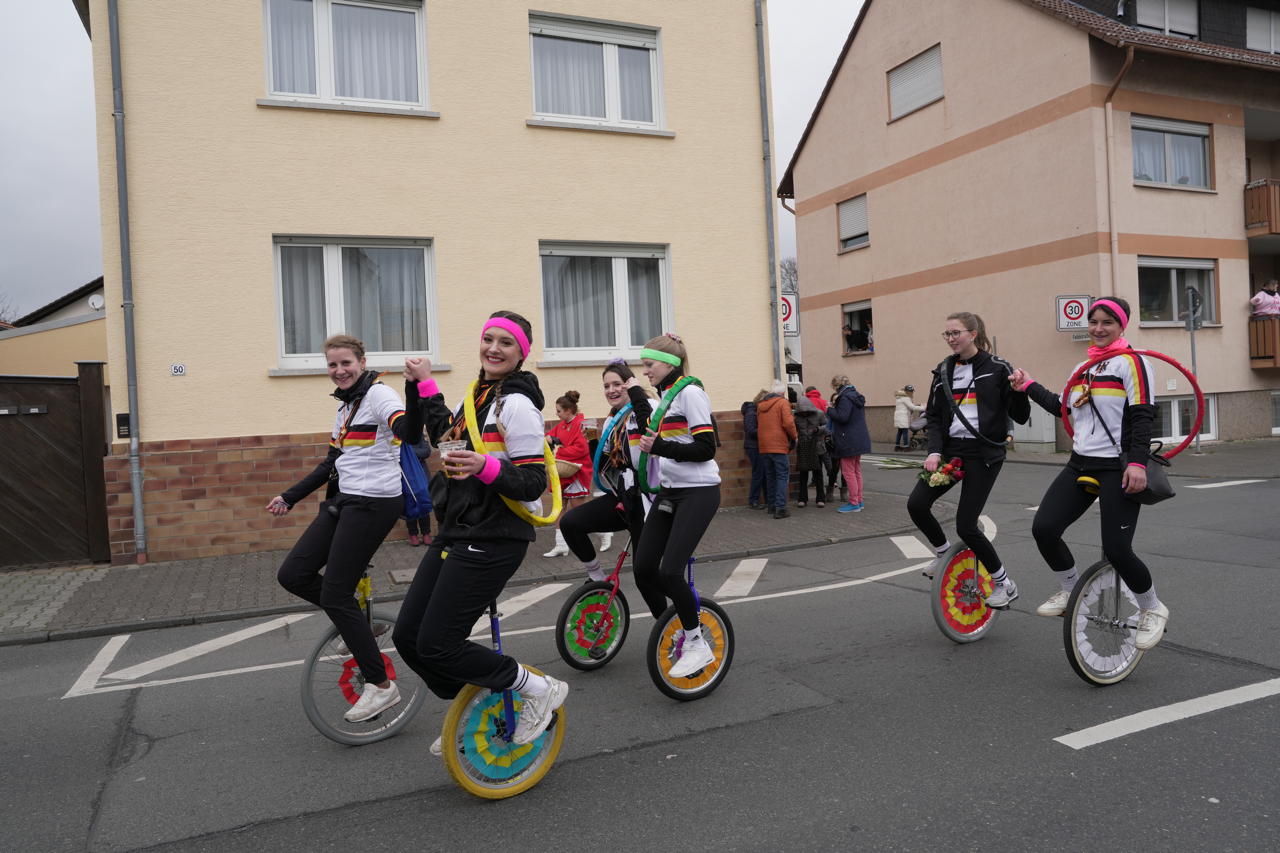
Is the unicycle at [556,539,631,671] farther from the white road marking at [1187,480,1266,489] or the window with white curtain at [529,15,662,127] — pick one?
the white road marking at [1187,480,1266,489]

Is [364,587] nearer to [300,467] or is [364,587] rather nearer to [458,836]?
[458,836]

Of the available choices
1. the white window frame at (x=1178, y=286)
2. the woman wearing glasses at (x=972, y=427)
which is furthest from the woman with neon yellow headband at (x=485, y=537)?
the white window frame at (x=1178, y=286)

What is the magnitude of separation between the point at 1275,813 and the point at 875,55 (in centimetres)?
2323

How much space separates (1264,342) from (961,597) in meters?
18.8

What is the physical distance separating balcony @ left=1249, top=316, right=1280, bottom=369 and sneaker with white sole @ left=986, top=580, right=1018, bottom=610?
1852cm

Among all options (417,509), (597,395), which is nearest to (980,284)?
(597,395)

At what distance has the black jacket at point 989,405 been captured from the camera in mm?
5340

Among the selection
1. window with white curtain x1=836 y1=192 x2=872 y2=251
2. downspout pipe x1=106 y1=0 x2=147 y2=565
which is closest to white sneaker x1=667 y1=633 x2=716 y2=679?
downspout pipe x1=106 y1=0 x2=147 y2=565

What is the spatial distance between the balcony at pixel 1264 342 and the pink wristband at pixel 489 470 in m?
21.9

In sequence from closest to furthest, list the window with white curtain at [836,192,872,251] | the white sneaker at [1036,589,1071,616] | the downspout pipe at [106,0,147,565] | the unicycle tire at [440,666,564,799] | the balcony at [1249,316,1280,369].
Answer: the unicycle tire at [440,666,564,799] → the white sneaker at [1036,589,1071,616] → the downspout pipe at [106,0,147,565] → the balcony at [1249,316,1280,369] → the window with white curtain at [836,192,872,251]

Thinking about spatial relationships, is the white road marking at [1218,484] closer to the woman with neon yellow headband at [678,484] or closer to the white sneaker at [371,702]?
the woman with neon yellow headband at [678,484]

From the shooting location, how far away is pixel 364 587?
4.45m

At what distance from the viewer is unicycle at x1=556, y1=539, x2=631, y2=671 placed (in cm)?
516

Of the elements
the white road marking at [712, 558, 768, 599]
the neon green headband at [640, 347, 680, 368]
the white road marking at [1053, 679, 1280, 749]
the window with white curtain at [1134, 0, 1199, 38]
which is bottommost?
the white road marking at [712, 558, 768, 599]
